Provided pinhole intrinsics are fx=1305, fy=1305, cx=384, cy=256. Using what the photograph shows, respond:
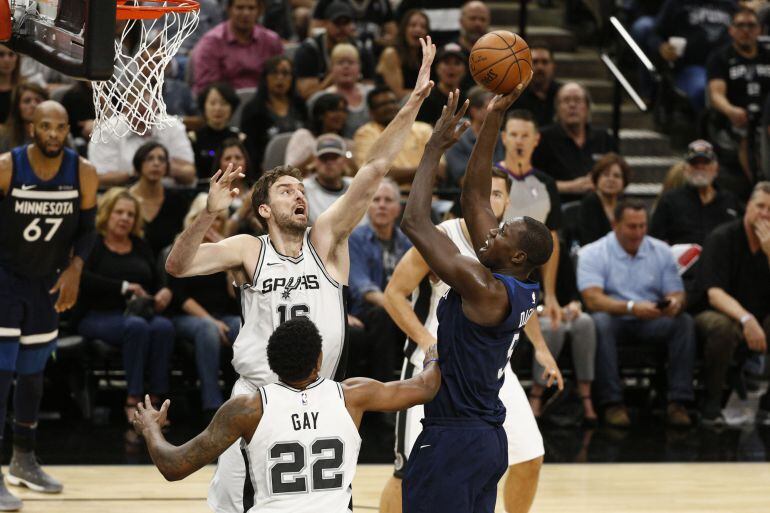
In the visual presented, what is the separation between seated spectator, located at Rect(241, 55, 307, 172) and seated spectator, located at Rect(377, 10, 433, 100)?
969 millimetres

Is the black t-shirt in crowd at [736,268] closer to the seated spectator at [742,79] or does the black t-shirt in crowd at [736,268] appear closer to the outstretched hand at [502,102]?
the seated spectator at [742,79]

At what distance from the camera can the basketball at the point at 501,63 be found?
5152 mm

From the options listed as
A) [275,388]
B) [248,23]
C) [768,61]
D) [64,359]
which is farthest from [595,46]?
[275,388]

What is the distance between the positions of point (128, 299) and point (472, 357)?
415 centimetres

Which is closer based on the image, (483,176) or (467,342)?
(467,342)

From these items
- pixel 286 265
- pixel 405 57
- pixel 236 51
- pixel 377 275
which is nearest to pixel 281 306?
pixel 286 265

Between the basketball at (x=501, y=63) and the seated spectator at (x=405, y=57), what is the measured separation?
197 inches

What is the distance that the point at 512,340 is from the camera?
473cm

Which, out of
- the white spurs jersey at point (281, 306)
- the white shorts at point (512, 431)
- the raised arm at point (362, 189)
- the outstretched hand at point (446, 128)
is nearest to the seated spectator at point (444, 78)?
the white shorts at point (512, 431)

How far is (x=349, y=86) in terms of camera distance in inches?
395

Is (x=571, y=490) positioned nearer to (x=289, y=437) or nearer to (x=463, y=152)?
(x=289, y=437)

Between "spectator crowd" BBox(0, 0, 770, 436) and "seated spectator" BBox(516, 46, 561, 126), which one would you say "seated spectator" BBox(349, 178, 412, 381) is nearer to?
"spectator crowd" BBox(0, 0, 770, 436)

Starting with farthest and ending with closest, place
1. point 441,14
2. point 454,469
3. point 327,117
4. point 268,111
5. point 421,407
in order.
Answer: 1. point 441,14
2. point 268,111
3. point 327,117
4. point 421,407
5. point 454,469

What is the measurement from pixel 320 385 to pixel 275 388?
0.49ft
